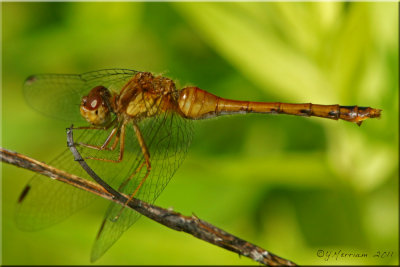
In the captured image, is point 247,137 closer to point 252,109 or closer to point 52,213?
point 252,109

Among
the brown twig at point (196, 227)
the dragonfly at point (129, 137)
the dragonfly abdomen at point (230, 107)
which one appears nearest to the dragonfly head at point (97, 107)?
the dragonfly at point (129, 137)

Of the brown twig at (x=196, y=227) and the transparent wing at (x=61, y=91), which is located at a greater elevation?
the transparent wing at (x=61, y=91)

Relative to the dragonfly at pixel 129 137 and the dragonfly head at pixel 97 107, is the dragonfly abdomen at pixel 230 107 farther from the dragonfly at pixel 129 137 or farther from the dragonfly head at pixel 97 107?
the dragonfly head at pixel 97 107

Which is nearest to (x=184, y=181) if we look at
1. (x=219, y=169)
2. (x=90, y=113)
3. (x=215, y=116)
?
(x=219, y=169)

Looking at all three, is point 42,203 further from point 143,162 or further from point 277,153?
point 277,153

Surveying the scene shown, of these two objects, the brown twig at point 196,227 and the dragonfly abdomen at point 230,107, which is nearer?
the brown twig at point 196,227

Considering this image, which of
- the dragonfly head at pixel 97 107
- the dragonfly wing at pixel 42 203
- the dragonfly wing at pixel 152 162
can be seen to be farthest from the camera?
the dragonfly wing at pixel 42 203

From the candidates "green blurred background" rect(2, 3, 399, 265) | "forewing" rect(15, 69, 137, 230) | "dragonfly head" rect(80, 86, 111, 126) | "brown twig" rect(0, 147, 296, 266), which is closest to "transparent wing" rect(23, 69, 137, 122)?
"forewing" rect(15, 69, 137, 230)

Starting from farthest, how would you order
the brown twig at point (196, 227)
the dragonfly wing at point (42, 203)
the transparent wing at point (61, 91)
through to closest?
the transparent wing at point (61, 91) < the dragonfly wing at point (42, 203) < the brown twig at point (196, 227)
